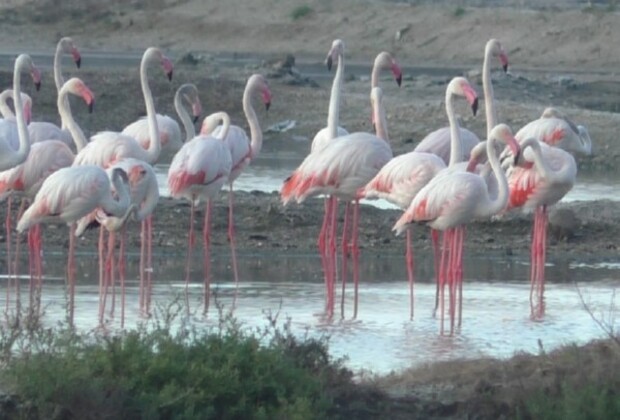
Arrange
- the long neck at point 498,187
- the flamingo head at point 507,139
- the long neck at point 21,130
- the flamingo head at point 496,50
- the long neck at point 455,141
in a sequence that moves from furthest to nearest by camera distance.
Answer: the flamingo head at point 496,50 → the long neck at point 455,141 → the flamingo head at point 507,139 → the long neck at point 21,130 → the long neck at point 498,187

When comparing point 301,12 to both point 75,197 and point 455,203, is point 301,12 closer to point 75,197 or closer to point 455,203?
point 455,203

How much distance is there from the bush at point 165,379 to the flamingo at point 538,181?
510 centimetres

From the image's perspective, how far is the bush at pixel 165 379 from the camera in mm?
7180

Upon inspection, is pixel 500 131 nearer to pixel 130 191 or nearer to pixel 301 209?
pixel 130 191

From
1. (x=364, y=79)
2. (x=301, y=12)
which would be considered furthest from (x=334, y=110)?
(x=301, y=12)

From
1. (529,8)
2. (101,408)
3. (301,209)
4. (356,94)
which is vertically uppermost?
(529,8)

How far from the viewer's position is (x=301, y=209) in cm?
1647

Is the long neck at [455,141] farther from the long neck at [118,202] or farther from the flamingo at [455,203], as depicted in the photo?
the long neck at [118,202]

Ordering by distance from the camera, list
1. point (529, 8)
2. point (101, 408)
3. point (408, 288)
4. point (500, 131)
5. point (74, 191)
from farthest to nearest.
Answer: point (529, 8)
point (408, 288)
point (500, 131)
point (74, 191)
point (101, 408)

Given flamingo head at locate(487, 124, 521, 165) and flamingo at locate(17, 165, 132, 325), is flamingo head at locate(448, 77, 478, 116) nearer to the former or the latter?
flamingo head at locate(487, 124, 521, 165)

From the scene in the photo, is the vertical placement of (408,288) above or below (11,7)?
below

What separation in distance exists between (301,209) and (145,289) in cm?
456

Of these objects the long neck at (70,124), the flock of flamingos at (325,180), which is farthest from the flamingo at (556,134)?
the long neck at (70,124)

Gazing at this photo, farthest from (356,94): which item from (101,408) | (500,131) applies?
(101,408)
